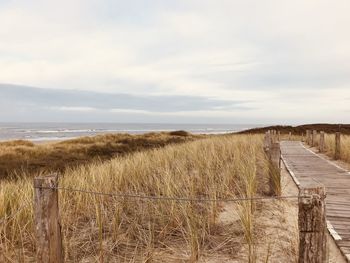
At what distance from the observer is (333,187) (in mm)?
8914

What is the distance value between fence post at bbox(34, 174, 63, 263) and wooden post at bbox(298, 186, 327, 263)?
2.15m

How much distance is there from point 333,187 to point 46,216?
7.01 meters

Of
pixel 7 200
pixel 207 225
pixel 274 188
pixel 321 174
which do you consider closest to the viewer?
pixel 207 225

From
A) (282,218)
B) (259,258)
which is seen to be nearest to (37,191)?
(259,258)

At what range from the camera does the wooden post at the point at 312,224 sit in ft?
10.1

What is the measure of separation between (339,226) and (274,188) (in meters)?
2.30

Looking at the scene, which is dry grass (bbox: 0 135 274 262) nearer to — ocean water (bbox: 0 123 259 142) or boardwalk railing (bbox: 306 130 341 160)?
boardwalk railing (bbox: 306 130 341 160)

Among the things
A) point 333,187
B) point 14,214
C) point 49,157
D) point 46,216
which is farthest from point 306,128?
point 46,216

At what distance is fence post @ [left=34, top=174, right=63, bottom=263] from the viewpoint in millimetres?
3664

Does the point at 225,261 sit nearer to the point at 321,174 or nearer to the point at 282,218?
the point at 282,218

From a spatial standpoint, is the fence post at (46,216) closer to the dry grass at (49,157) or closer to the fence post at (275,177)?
the fence post at (275,177)

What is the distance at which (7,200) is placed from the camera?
593 centimetres

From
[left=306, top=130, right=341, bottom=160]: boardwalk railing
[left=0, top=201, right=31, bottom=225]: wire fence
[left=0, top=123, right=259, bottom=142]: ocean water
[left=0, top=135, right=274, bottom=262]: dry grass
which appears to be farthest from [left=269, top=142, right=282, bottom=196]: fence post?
[left=0, top=123, right=259, bottom=142]: ocean water

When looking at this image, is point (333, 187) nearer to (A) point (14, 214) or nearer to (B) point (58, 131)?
(A) point (14, 214)
